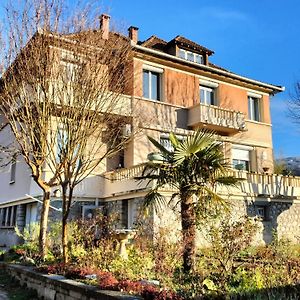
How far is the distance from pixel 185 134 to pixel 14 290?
13.9m

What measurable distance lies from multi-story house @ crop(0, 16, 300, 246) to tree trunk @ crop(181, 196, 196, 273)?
5907 millimetres

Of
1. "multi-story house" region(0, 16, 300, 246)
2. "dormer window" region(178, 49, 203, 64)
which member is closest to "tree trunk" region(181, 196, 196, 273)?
"multi-story house" region(0, 16, 300, 246)

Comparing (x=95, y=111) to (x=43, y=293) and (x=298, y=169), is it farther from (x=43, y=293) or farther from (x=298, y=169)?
(x=298, y=169)

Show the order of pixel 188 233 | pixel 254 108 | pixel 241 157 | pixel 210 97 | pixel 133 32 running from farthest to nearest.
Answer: pixel 254 108, pixel 210 97, pixel 241 157, pixel 133 32, pixel 188 233

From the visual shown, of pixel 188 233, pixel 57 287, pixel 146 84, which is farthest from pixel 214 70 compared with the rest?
pixel 57 287

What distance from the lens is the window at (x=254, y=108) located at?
85.9ft

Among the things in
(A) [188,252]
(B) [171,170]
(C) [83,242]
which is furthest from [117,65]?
(A) [188,252]

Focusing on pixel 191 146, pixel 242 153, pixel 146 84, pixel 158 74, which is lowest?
pixel 191 146

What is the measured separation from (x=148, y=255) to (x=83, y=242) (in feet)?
9.70

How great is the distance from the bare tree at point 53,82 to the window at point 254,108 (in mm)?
15377

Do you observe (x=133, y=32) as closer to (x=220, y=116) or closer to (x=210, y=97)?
(x=210, y=97)

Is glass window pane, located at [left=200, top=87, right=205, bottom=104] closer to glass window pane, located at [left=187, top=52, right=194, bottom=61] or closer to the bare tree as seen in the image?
glass window pane, located at [left=187, top=52, right=194, bottom=61]

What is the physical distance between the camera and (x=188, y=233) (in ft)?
31.1

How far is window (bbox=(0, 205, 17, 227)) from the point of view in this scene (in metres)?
22.1
